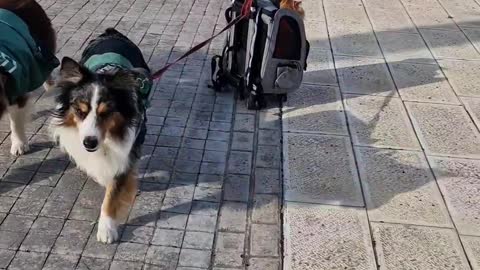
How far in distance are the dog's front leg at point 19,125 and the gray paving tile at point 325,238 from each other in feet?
7.25

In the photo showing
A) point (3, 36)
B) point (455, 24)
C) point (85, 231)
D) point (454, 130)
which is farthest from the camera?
point (455, 24)

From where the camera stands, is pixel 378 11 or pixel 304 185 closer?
pixel 304 185

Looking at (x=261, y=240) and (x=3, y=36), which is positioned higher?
(x=3, y=36)

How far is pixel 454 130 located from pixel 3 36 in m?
4.08

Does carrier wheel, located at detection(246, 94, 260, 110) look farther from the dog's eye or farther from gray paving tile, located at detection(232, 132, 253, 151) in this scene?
the dog's eye

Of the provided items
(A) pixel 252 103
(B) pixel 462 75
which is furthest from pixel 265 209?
(B) pixel 462 75

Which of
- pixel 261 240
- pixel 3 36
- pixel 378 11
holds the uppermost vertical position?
pixel 3 36

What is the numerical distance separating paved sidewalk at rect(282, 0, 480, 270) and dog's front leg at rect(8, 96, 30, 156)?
216 cm

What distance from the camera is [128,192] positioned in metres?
3.81

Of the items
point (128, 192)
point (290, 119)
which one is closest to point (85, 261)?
point (128, 192)

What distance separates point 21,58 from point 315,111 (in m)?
2.79

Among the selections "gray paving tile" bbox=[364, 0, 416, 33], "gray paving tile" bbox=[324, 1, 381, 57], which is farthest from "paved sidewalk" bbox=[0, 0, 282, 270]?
"gray paving tile" bbox=[364, 0, 416, 33]

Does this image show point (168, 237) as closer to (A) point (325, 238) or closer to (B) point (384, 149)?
(A) point (325, 238)

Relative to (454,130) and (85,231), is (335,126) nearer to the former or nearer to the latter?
(454,130)
